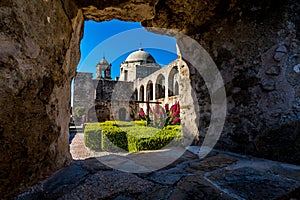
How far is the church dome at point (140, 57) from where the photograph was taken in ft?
85.7

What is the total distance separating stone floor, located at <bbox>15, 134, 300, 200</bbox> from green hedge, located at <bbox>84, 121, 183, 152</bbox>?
2.45m

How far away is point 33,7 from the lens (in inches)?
31.1

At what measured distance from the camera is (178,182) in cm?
100

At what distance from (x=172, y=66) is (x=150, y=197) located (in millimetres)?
12852

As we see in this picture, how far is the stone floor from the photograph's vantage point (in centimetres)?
84

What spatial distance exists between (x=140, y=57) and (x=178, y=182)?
26.1 meters

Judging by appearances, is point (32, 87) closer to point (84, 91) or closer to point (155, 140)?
point (155, 140)

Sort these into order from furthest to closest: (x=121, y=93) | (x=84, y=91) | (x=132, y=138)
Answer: (x=121, y=93) < (x=84, y=91) < (x=132, y=138)

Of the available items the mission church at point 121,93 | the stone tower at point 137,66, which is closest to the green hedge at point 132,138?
the mission church at point 121,93

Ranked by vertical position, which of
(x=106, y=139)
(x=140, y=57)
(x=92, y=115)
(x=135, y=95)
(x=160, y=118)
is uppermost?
(x=140, y=57)

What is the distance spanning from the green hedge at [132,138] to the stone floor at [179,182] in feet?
8.03

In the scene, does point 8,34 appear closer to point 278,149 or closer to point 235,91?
point 235,91

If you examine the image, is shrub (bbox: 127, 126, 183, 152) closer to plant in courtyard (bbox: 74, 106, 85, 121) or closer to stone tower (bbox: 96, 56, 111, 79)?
plant in courtyard (bbox: 74, 106, 85, 121)

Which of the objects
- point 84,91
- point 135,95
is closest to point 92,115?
point 84,91
